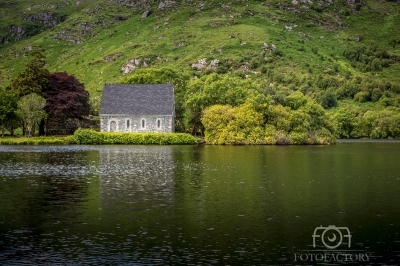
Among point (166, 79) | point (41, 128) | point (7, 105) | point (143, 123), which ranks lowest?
point (41, 128)

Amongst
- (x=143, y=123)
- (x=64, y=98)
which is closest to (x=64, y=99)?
(x=64, y=98)

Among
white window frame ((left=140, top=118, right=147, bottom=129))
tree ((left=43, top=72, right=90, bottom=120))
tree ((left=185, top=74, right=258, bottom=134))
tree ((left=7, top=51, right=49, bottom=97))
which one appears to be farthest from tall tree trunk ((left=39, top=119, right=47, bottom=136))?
tree ((left=185, top=74, right=258, bottom=134))

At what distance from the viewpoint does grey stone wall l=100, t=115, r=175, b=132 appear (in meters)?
104

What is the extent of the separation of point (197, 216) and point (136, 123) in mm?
78002

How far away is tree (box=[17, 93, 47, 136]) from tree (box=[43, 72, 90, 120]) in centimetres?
369

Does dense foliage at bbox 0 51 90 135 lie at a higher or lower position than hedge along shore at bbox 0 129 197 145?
higher

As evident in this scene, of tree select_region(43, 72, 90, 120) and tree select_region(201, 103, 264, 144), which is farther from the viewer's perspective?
tree select_region(43, 72, 90, 120)

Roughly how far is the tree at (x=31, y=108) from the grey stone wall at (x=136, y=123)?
43.1 feet

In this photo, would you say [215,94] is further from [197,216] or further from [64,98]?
[197,216]

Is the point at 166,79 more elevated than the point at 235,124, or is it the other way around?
the point at 166,79

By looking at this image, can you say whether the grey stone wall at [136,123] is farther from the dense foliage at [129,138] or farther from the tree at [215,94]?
the dense foliage at [129,138]

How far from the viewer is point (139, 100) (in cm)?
10538

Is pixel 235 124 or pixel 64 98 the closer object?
pixel 235 124

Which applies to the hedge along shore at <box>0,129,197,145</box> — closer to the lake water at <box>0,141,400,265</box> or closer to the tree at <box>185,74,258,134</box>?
the tree at <box>185,74,258,134</box>
